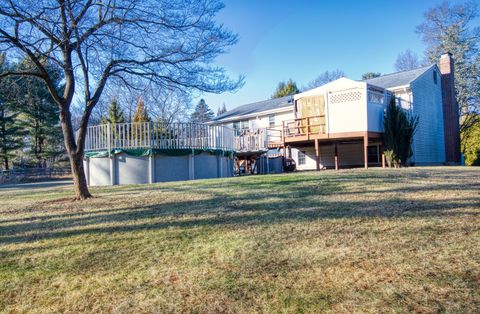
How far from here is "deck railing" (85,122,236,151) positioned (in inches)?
488

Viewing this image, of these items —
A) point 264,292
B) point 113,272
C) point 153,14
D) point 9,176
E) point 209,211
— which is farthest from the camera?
point 9,176

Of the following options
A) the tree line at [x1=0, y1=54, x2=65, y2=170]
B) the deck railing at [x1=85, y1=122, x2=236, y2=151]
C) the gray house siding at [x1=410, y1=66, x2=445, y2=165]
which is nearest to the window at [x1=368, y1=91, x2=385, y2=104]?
the gray house siding at [x1=410, y1=66, x2=445, y2=165]

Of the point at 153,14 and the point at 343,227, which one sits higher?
the point at 153,14

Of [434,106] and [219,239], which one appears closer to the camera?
[219,239]

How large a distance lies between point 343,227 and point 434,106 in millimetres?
20053

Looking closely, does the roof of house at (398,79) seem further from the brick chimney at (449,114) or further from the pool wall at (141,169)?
the pool wall at (141,169)

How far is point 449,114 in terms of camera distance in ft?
72.5

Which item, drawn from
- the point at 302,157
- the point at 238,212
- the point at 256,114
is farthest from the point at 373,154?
the point at 238,212

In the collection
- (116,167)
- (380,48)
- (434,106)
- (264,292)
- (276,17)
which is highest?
(380,48)

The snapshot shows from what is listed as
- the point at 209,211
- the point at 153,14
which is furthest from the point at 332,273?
the point at 153,14

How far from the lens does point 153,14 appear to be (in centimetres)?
780

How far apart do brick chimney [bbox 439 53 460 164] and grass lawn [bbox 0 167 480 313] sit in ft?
57.5

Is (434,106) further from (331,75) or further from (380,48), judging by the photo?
(331,75)

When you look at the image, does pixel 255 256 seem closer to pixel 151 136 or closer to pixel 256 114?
pixel 151 136
